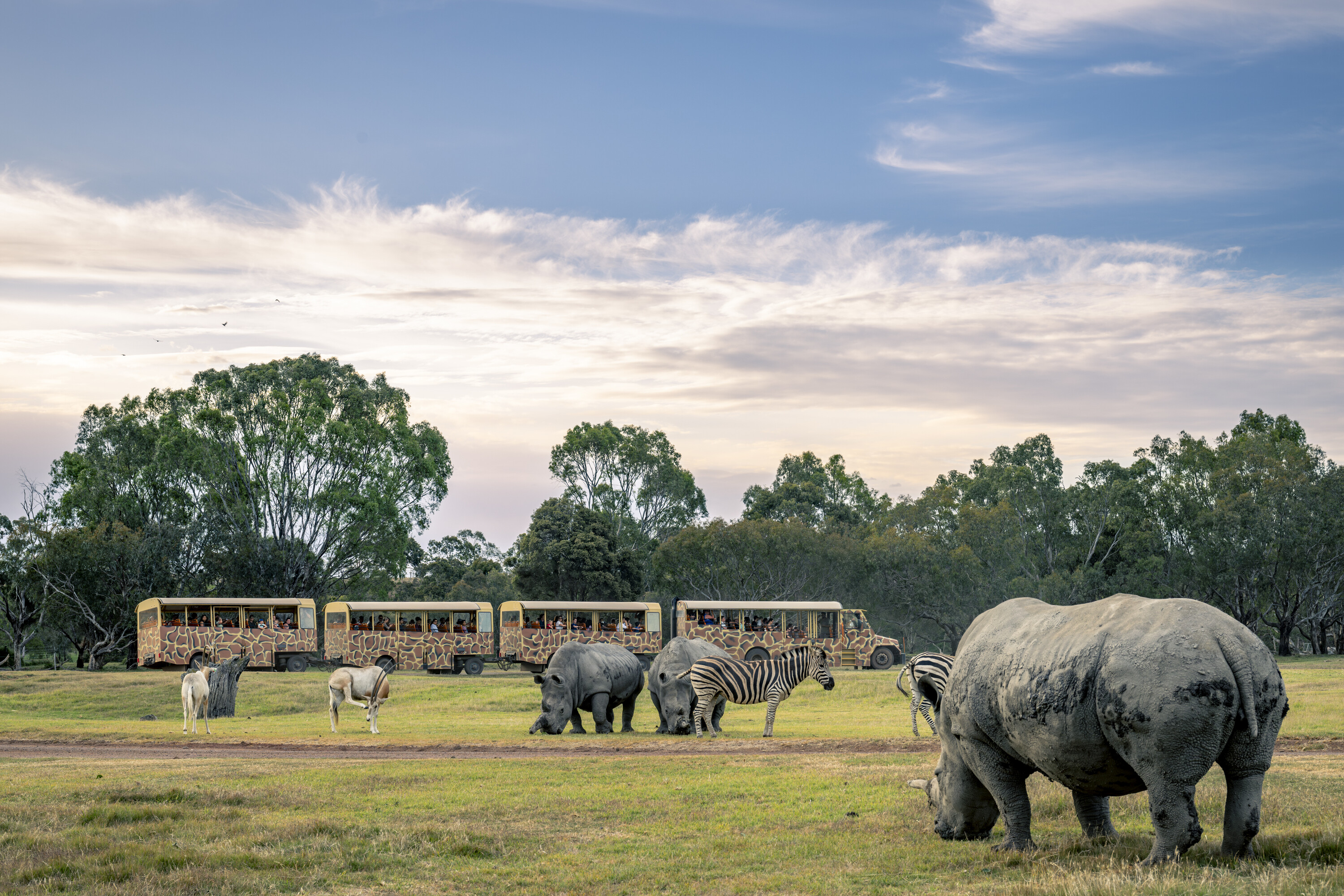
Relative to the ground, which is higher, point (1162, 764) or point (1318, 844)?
point (1162, 764)

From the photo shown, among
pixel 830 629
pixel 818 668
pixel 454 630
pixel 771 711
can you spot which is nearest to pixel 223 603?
pixel 454 630

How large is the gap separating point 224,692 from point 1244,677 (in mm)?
28204

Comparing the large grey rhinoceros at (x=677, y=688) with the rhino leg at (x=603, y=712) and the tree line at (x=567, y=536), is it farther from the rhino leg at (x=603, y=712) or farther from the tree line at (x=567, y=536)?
the tree line at (x=567, y=536)

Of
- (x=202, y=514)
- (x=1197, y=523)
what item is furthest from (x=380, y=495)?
(x=1197, y=523)

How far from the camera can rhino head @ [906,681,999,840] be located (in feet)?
33.9

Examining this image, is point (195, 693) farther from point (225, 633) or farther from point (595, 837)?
point (225, 633)

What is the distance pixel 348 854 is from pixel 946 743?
578cm

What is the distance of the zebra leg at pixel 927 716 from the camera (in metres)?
22.2

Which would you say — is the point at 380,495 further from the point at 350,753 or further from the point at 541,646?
the point at 350,753

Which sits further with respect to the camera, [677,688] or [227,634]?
[227,634]

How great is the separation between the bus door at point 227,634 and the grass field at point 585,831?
2627 cm

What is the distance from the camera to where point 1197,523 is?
58.5 meters

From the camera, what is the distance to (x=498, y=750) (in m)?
21.4

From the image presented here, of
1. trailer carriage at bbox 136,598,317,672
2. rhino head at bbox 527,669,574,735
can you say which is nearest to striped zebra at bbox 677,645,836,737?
rhino head at bbox 527,669,574,735
